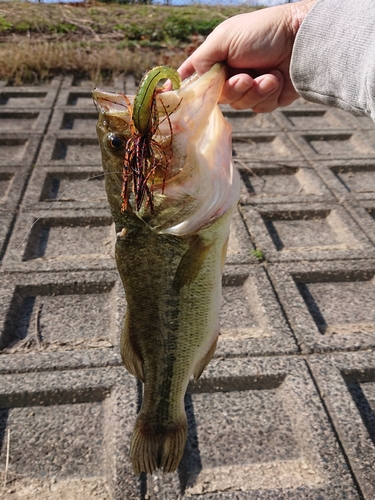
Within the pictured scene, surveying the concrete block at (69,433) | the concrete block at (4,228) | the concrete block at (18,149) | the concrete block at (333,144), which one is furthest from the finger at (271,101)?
the concrete block at (18,149)

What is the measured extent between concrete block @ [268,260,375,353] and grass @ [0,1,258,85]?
17.2 feet

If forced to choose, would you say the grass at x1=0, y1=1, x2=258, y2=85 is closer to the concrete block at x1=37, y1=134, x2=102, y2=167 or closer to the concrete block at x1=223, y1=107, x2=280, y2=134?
the concrete block at x1=223, y1=107, x2=280, y2=134

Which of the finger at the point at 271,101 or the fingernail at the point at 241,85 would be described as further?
the finger at the point at 271,101

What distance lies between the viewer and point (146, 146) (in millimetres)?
1480

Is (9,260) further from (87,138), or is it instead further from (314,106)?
(314,106)

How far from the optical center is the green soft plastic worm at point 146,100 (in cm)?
135

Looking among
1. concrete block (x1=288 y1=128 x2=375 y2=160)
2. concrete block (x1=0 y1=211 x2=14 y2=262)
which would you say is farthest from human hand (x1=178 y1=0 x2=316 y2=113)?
concrete block (x1=288 y1=128 x2=375 y2=160)

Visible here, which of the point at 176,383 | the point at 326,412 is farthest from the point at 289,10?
Answer: the point at 326,412

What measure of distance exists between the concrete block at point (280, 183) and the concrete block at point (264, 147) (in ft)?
0.58

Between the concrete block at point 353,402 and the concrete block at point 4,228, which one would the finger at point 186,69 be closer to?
the concrete block at point 353,402

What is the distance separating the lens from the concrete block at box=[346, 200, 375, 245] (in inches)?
158

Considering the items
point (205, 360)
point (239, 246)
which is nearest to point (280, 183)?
point (239, 246)

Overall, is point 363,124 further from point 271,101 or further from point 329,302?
point 271,101

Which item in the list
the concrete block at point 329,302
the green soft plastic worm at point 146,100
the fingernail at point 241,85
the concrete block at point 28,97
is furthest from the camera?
the concrete block at point 28,97
